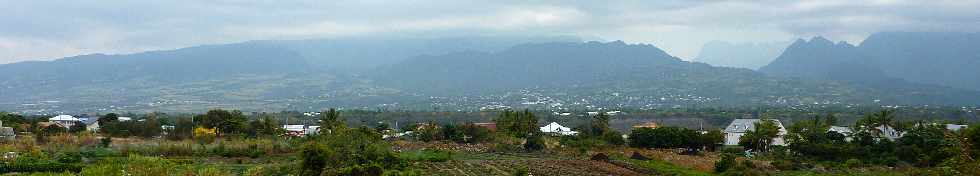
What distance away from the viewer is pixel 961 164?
1212cm

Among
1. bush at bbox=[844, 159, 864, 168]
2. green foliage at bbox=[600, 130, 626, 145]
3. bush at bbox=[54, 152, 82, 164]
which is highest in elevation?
bush at bbox=[54, 152, 82, 164]

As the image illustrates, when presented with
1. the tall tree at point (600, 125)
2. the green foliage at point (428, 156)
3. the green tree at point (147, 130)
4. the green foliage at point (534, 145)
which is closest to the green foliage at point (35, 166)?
the green foliage at point (428, 156)

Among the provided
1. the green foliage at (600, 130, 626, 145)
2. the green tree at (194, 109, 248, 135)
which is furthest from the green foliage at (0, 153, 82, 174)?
the green foliage at (600, 130, 626, 145)

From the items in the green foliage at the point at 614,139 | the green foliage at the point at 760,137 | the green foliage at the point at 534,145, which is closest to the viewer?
the green foliage at the point at 534,145

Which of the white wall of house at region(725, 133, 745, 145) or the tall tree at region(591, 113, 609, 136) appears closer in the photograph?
the white wall of house at region(725, 133, 745, 145)

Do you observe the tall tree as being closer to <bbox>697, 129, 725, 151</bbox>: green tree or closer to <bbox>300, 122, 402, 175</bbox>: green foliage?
<bbox>697, 129, 725, 151</bbox>: green tree

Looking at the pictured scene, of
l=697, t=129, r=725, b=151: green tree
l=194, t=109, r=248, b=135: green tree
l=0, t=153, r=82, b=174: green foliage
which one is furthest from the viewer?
l=194, t=109, r=248, b=135: green tree

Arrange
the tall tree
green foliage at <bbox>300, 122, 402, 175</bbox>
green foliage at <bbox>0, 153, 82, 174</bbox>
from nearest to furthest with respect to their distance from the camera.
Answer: green foliage at <bbox>300, 122, 402, 175</bbox>
green foliage at <bbox>0, 153, 82, 174</bbox>
the tall tree

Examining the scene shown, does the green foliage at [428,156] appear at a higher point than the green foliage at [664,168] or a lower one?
higher

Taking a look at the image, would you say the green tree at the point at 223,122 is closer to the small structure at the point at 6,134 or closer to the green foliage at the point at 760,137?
the small structure at the point at 6,134

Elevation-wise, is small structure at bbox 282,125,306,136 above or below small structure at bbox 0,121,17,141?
below

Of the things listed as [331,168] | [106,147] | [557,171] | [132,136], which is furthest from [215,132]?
[331,168]

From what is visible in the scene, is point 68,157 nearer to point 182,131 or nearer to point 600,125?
point 182,131

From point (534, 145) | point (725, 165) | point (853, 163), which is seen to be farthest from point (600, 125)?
point (725, 165)
